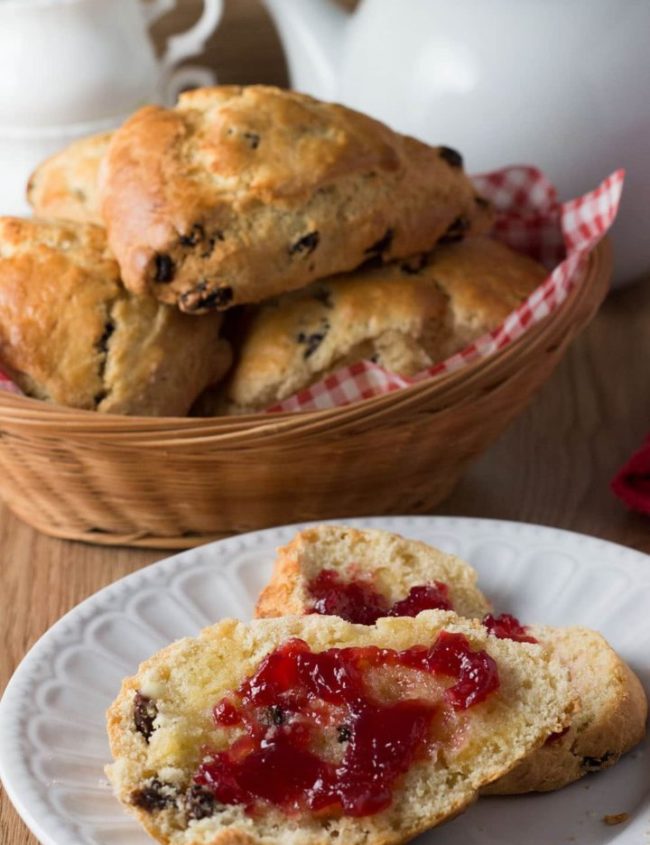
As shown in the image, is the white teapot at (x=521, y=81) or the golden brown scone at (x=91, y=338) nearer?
the golden brown scone at (x=91, y=338)

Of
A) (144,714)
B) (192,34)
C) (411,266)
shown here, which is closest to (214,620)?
(144,714)

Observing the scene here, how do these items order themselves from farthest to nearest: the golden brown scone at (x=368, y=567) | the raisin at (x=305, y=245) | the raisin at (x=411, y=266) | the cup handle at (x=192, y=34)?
the cup handle at (x=192, y=34)
the raisin at (x=411, y=266)
the raisin at (x=305, y=245)
the golden brown scone at (x=368, y=567)

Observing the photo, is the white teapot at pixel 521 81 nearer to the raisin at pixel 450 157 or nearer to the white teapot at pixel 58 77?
the raisin at pixel 450 157

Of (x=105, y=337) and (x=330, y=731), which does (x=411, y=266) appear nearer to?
(x=105, y=337)

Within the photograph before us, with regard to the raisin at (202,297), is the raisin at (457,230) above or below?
above

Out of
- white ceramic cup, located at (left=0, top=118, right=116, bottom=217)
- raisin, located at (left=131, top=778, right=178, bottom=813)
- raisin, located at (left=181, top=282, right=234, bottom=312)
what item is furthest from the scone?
white ceramic cup, located at (left=0, top=118, right=116, bottom=217)

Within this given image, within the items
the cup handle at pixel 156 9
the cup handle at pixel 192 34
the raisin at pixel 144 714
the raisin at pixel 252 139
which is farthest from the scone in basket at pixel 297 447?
the cup handle at pixel 156 9
